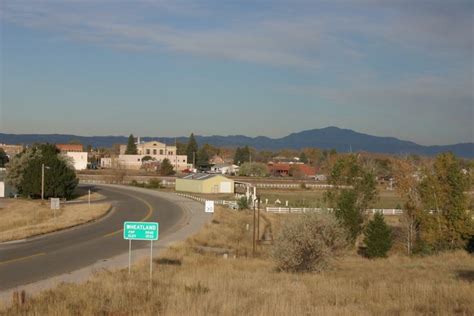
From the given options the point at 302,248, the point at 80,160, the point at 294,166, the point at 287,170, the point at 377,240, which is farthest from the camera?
the point at 287,170

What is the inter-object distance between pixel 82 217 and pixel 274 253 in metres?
28.3

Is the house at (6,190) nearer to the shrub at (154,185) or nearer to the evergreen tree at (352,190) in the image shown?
the shrub at (154,185)

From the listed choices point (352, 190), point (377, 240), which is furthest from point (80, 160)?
point (377, 240)

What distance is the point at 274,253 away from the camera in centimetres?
2192

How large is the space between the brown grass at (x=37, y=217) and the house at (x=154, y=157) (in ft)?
356

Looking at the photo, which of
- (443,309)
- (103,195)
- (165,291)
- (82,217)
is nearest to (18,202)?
(103,195)

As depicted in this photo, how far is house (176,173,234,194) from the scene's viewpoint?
3804 inches

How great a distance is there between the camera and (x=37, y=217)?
162 ft

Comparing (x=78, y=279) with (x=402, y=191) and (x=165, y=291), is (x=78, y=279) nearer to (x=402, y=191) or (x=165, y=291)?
(x=165, y=291)

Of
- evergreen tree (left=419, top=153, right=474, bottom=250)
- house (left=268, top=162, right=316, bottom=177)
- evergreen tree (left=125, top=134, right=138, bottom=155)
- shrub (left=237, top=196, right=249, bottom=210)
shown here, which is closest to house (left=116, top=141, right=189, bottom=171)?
evergreen tree (left=125, top=134, right=138, bottom=155)

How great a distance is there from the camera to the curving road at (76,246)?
20986mm

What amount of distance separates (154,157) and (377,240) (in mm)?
149103

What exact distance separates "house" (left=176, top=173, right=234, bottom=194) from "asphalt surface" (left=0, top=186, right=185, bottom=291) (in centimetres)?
4454

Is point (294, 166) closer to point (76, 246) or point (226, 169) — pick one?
point (226, 169)
